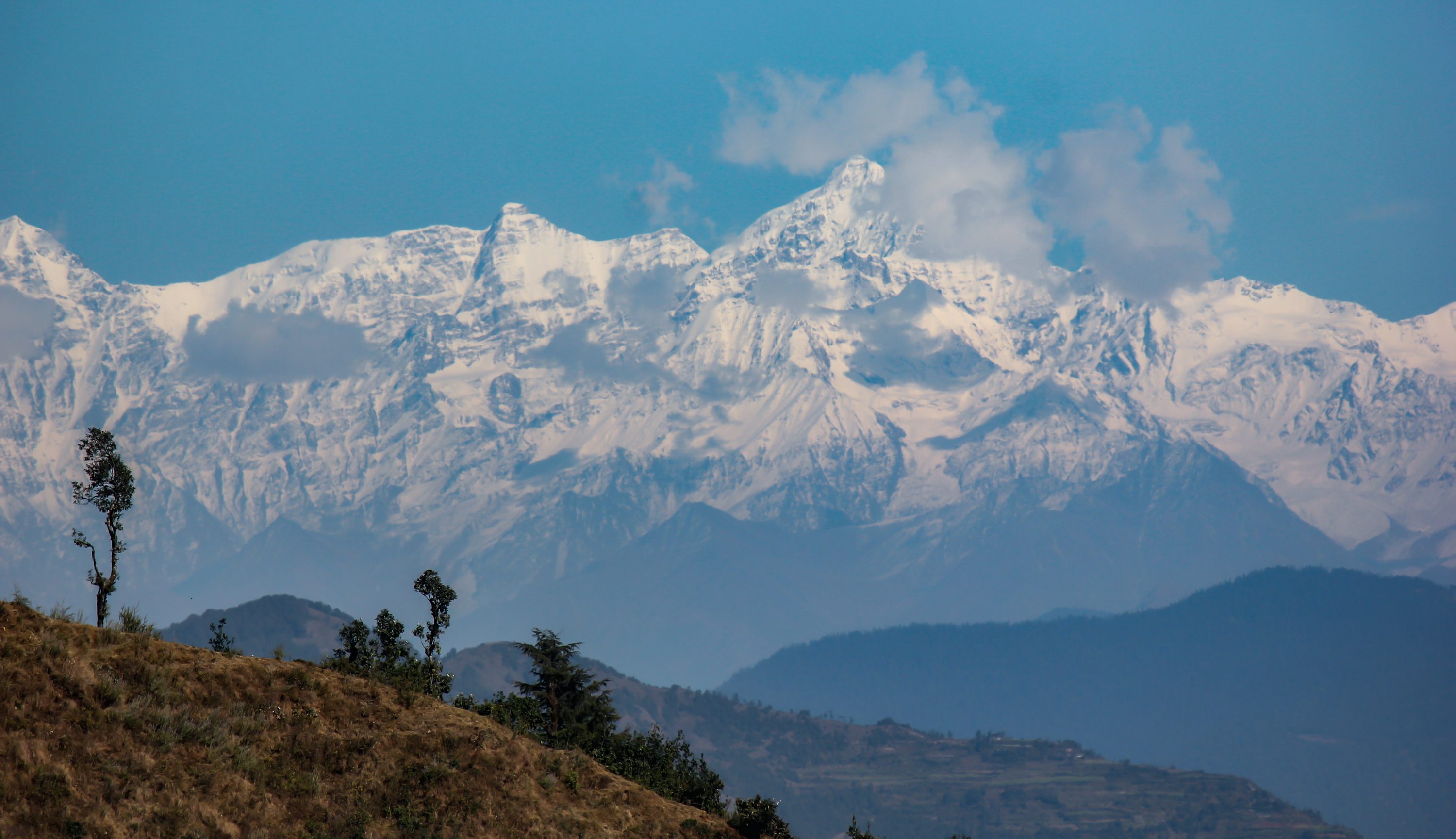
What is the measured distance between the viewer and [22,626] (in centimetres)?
5506

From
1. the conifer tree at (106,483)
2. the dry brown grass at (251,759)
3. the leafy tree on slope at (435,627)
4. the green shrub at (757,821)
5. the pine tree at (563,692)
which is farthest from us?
the pine tree at (563,692)

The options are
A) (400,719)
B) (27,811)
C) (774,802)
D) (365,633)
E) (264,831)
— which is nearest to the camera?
(27,811)

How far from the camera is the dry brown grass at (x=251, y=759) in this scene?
51594 millimetres

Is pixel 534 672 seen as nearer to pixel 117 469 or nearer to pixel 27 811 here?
pixel 117 469

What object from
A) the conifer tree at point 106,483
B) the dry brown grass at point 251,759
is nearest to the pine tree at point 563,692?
the dry brown grass at point 251,759

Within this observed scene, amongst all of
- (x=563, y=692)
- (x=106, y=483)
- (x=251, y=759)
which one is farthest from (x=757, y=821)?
(x=106, y=483)

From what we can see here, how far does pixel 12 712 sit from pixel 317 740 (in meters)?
12.7

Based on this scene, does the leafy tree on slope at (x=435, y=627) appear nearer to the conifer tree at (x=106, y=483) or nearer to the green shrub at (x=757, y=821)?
the green shrub at (x=757, y=821)

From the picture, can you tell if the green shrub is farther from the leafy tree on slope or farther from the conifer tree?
the conifer tree

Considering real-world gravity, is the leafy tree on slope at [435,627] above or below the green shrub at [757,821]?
above

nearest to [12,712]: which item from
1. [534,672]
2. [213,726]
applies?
[213,726]

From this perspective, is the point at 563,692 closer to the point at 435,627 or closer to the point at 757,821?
the point at 435,627

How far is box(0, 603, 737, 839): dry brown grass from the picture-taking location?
5159 centimetres

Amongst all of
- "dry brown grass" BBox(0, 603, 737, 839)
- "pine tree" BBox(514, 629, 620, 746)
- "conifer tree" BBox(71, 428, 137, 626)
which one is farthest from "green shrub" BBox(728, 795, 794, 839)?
"conifer tree" BBox(71, 428, 137, 626)
